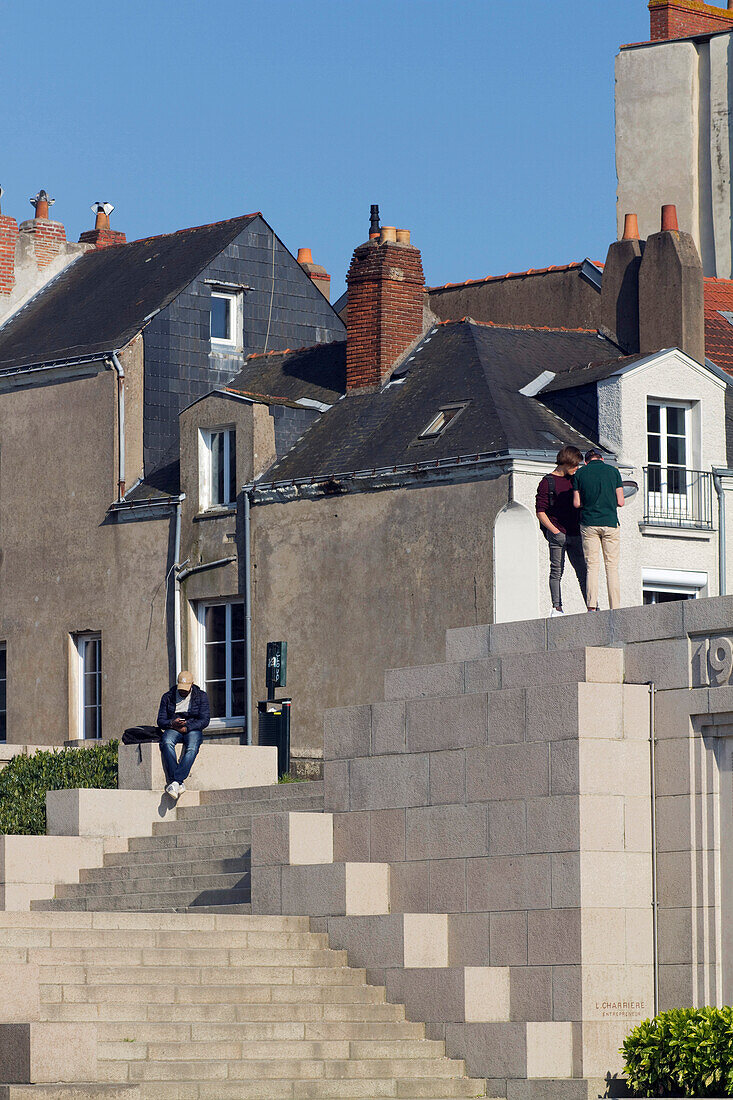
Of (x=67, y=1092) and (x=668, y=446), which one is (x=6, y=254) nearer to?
(x=668, y=446)

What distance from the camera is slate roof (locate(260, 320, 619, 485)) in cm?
3094

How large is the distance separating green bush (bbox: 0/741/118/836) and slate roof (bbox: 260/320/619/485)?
595 centimetres

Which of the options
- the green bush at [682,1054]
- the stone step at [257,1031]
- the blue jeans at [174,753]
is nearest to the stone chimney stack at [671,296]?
the blue jeans at [174,753]

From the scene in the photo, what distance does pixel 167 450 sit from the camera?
36.1 metres

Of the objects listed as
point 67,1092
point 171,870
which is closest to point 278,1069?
point 67,1092

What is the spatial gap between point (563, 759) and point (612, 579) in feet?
9.73

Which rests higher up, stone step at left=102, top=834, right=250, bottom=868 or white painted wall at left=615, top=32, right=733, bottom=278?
white painted wall at left=615, top=32, right=733, bottom=278

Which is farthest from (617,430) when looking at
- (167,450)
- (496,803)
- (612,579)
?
(496,803)

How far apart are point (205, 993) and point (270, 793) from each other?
5.45 metres

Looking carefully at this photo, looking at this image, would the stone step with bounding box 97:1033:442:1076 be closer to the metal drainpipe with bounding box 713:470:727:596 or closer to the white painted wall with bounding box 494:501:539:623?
the white painted wall with bounding box 494:501:539:623

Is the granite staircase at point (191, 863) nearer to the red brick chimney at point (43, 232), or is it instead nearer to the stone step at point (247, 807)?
the stone step at point (247, 807)

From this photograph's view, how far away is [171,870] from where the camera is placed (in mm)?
23203

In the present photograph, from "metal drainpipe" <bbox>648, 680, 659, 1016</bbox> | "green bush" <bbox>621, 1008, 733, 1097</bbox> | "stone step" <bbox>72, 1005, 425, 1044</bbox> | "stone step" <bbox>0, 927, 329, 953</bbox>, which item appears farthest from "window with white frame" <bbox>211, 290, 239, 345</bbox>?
"green bush" <bbox>621, 1008, 733, 1097</bbox>

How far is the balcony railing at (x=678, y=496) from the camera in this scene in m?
32.2
